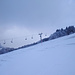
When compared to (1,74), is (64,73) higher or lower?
higher

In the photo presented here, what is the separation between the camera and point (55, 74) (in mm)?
2018

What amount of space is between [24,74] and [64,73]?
4.04 feet

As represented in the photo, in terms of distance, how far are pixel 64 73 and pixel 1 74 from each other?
2.45 meters

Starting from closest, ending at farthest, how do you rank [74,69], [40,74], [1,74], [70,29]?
[74,69] < [40,74] < [1,74] < [70,29]

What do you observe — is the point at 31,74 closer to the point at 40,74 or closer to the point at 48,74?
the point at 40,74

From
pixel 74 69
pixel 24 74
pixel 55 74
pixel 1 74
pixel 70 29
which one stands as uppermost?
pixel 70 29

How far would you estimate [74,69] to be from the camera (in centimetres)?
188

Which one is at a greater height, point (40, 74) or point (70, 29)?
point (70, 29)

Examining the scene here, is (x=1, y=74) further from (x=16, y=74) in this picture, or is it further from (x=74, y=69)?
(x=74, y=69)

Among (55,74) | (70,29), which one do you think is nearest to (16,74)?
(55,74)

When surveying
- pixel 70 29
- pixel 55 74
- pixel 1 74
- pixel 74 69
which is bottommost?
pixel 1 74

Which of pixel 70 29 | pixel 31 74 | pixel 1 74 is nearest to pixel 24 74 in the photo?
pixel 31 74

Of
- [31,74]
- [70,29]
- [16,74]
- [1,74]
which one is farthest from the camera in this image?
[70,29]

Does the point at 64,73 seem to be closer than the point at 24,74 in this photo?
Yes
